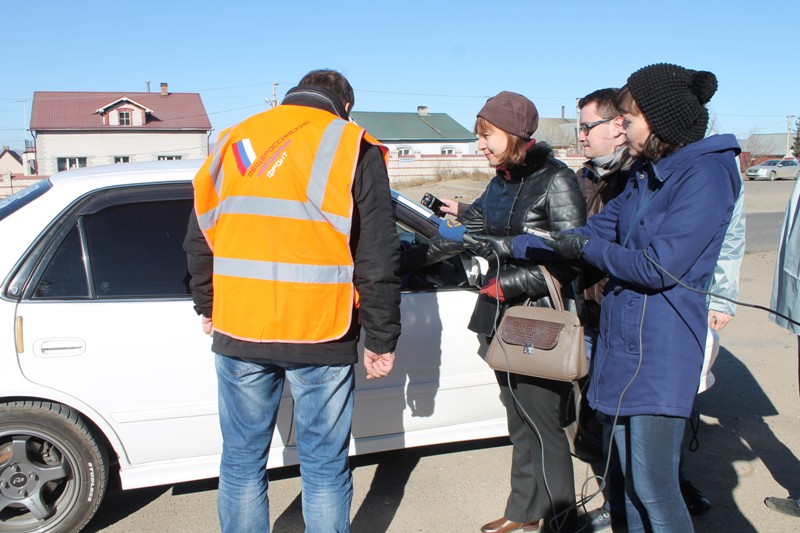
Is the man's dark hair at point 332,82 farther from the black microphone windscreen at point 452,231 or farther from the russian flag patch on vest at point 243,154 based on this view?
the black microphone windscreen at point 452,231

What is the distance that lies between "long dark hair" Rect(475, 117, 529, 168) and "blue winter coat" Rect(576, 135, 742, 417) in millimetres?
632

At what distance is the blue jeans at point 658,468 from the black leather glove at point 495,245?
77cm

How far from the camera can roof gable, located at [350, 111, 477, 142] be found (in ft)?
205

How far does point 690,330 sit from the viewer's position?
2.34 meters

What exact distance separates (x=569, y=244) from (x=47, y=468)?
8.23 ft

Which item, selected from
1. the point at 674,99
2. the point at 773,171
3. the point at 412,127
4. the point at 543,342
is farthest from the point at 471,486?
the point at 412,127

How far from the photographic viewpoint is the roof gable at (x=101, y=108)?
47.5 meters

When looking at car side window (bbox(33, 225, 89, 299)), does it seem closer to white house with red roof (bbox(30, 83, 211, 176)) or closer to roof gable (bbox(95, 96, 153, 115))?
white house with red roof (bbox(30, 83, 211, 176))

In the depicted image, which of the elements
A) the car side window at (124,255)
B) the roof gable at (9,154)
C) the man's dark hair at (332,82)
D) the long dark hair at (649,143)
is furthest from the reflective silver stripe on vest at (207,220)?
the roof gable at (9,154)

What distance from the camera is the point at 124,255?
129 inches

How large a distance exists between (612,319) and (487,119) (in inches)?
40.4

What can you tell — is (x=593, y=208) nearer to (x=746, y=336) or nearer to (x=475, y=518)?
(x=475, y=518)

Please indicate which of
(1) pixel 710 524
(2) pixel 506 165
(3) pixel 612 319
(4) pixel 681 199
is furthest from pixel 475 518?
(4) pixel 681 199

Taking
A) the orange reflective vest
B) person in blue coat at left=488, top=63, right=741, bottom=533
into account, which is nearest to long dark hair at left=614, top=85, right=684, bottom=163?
person in blue coat at left=488, top=63, right=741, bottom=533
